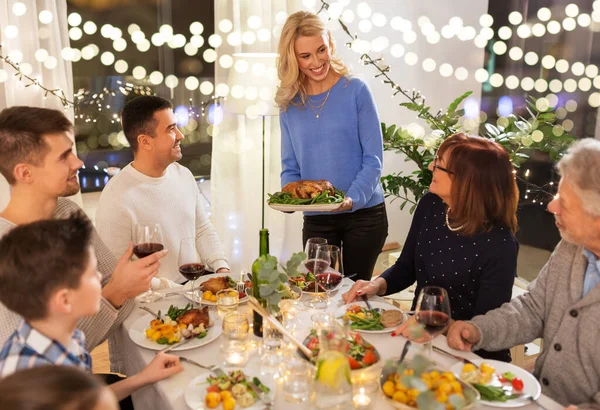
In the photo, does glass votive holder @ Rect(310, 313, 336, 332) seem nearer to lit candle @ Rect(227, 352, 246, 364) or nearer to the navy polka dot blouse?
lit candle @ Rect(227, 352, 246, 364)

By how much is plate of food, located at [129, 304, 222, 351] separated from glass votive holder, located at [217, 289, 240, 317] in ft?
0.18

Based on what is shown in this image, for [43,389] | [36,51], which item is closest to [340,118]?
[36,51]

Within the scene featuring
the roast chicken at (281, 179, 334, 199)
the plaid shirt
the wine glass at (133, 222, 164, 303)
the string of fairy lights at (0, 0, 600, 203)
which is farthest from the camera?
the string of fairy lights at (0, 0, 600, 203)

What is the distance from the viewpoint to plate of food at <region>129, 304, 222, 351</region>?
1629 mm

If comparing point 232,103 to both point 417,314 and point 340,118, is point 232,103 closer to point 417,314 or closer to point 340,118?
point 340,118

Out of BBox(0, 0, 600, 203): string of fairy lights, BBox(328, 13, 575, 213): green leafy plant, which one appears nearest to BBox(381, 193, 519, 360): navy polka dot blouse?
BBox(328, 13, 575, 213): green leafy plant

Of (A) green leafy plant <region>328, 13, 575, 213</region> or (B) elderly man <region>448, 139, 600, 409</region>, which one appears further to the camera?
(A) green leafy plant <region>328, 13, 575, 213</region>

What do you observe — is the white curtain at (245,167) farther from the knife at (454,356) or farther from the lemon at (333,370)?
the lemon at (333,370)

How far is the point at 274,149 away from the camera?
13.6 feet

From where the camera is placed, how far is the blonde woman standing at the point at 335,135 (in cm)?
265

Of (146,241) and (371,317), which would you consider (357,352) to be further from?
(146,241)

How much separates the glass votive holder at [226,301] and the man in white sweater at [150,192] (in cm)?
63

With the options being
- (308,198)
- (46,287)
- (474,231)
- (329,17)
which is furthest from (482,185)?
(329,17)

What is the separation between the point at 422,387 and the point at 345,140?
1671 millimetres
